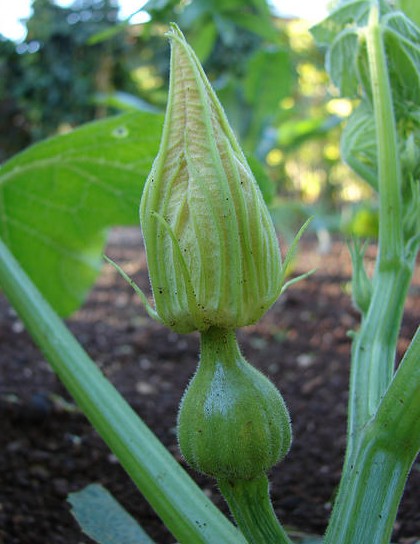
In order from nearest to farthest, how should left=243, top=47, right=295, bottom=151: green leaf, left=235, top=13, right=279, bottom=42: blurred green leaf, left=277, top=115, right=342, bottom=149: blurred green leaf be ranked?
left=235, top=13, right=279, bottom=42: blurred green leaf
left=243, top=47, right=295, bottom=151: green leaf
left=277, top=115, right=342, bottom=149: blurred green leaf

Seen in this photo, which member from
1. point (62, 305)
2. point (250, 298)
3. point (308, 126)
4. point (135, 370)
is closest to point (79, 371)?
point (250, 298)

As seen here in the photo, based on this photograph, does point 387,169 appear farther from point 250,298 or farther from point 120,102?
point 120,102

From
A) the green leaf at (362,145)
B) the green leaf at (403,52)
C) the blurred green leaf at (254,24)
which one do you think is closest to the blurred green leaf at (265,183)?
the green leaf at (362,145)

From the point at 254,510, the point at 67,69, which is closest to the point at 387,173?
the point at 254,510

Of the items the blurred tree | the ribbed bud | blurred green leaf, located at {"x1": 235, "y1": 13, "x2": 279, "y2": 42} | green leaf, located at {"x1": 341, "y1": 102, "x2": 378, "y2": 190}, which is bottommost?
the blurred tree

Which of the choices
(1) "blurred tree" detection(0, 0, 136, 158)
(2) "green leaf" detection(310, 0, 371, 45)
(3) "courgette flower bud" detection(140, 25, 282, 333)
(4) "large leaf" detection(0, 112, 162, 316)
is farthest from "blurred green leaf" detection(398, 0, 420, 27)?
(1) "blurred tree" detection(0, 0, 136, 158)

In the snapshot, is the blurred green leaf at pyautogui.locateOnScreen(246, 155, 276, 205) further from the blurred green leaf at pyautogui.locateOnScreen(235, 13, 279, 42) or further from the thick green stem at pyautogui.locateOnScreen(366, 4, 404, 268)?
the blurred green leaf at pyautogui.locateOnScreen(235, 13, 279, 42)

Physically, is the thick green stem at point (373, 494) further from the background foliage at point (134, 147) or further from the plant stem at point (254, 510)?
the background foliage at point (134, 147)
